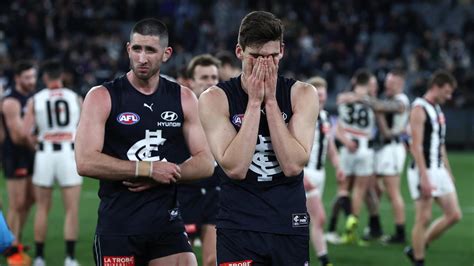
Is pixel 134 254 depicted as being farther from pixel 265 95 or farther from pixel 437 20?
pixel 437 20

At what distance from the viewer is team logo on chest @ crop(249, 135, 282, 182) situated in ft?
19.3

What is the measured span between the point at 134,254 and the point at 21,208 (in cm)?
643

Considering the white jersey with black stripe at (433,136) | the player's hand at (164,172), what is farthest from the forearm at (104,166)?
the white jersey with black stripe at (433,136)

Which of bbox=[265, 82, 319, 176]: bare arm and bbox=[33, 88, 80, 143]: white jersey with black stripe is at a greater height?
bbox=[33, 88, 80, 143]: white jersey with black stripe

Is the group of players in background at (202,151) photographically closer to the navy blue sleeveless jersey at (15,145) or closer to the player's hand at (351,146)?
the navy blue sleeveless jersey at (15,145)

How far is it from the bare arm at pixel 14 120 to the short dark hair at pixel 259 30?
21.6 ft

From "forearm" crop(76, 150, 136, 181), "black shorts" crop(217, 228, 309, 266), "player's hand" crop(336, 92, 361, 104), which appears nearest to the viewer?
"black shorts" crop(217, 228, 309, 266)

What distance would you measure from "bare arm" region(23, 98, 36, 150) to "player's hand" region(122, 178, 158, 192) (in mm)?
5344

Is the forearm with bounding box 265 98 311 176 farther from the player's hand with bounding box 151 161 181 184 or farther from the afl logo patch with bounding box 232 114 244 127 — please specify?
the player's hand with bounding box 151 161 181 184

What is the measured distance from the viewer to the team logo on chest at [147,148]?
652 cm

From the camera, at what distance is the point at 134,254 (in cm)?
651

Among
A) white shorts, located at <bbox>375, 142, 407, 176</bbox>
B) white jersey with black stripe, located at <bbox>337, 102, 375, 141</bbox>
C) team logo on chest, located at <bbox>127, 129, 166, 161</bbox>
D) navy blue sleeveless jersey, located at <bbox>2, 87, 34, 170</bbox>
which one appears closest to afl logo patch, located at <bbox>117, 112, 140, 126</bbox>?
team logo on chest, located at <bbox>127, 129, 166, 161</bbox>

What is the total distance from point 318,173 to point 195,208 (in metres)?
3.07

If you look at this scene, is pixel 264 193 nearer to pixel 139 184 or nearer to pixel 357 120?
pixel 139 184
